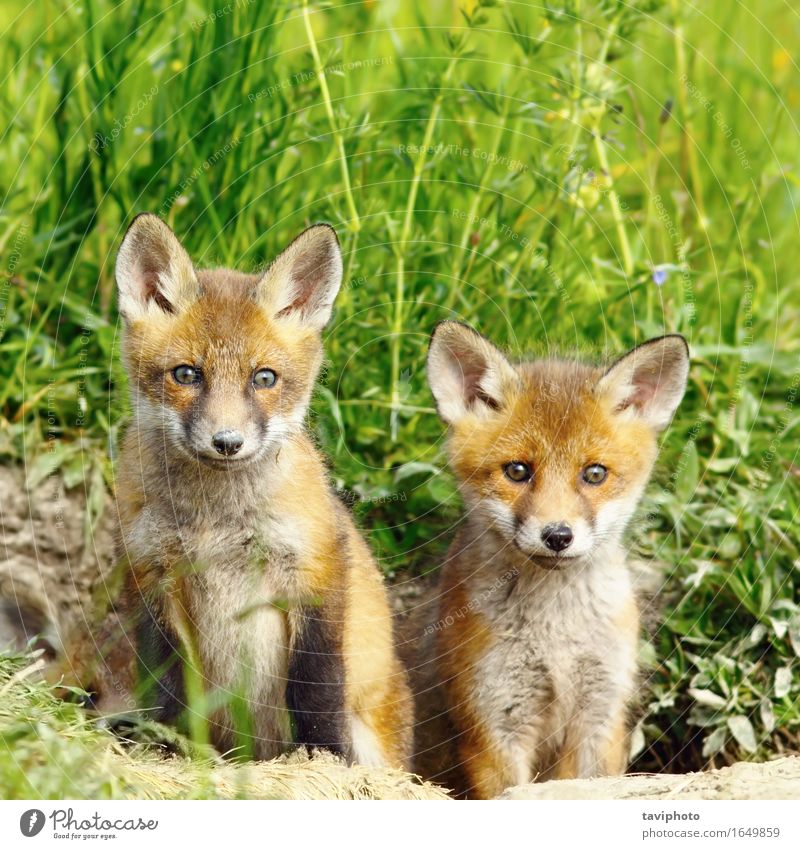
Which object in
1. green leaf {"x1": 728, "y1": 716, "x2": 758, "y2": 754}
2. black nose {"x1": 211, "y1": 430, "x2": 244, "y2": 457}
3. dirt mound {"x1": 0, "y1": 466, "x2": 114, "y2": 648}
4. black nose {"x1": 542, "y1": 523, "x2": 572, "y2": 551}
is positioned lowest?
green leaf {"x1": 728, "y1": 716, "x2": 758, "y2": 754}

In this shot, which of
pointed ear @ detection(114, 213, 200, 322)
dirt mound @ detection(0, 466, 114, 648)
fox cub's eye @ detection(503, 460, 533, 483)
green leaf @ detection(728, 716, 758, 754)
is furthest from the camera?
dirt mound @ detection(0, 466, 114, 648)

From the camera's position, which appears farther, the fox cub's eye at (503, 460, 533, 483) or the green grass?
the green grass

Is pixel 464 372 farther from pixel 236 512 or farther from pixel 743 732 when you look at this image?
pixel 743 732

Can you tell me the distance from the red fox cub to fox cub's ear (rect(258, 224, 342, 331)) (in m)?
0.40

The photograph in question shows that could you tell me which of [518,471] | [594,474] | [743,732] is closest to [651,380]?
[594,474]

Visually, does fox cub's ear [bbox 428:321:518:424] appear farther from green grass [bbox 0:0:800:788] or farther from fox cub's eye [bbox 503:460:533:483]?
green grass [bbox 0:0:800:788]

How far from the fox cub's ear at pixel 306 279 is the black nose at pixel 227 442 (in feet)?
1.64

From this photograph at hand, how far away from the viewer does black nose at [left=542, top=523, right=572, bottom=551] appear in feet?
11.6

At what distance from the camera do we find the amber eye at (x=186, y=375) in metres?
3.49

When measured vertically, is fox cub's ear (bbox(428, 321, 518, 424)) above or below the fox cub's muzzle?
above

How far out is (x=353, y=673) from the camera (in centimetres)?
384

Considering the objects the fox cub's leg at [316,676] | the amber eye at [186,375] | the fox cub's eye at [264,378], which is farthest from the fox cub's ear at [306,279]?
the fox cub's leg at [316,676]
